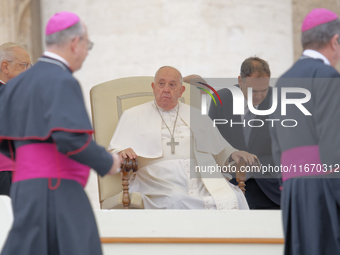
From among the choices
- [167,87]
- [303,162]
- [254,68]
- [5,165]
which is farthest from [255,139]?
[303,162]

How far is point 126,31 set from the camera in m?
9.62

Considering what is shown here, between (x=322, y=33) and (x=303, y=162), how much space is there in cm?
59

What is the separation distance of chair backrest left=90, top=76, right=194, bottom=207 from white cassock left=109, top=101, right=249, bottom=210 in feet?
0.30

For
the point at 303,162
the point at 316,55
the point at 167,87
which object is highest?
the point at 316,55

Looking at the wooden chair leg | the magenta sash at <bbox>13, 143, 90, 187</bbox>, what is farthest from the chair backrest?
the magenta sash at <bbox>13, 143, 90, 187</bbox>

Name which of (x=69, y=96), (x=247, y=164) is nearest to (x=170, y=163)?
(x=247, y=164)

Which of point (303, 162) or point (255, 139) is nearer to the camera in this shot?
point (303, 162)

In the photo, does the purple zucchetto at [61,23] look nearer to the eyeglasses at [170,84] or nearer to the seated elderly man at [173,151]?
the seated elderly man at [173,151]

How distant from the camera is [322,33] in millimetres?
3740

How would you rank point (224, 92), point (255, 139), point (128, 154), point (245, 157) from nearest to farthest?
point (128, 154), point (245, 157), point (255, 139), point (224, 92)

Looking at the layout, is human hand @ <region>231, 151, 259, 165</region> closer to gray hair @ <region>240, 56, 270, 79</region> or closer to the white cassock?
the white cassock

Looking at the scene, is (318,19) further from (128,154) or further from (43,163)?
(128,154)

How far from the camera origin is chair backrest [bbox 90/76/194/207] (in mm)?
5926

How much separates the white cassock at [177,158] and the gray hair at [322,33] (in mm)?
2126
